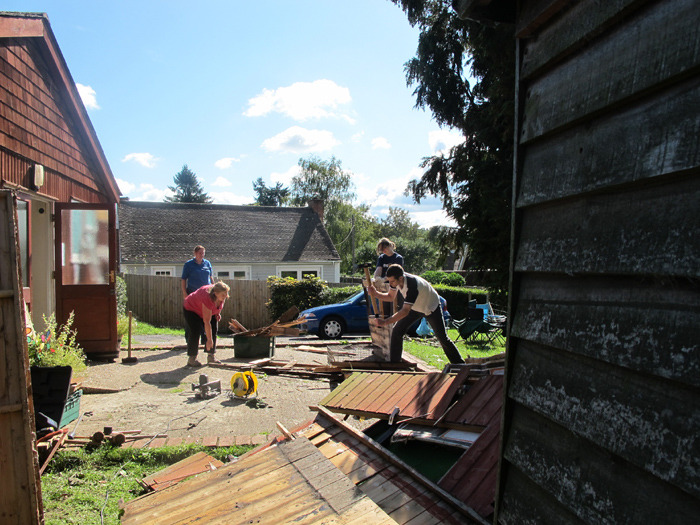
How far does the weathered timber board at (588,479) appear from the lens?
41.9 inches

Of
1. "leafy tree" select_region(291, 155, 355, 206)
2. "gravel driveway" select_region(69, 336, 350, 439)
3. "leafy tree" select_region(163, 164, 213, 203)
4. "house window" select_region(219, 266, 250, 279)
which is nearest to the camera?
"gravel driveway" select_region(69, 336, 350, 439)

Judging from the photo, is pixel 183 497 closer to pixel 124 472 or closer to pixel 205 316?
pixel 124 472

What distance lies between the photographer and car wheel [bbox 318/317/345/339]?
13891mm

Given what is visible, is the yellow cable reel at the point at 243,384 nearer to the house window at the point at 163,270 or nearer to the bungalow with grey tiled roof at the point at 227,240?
the bungalow with grey tiled roof at the point at 227,240

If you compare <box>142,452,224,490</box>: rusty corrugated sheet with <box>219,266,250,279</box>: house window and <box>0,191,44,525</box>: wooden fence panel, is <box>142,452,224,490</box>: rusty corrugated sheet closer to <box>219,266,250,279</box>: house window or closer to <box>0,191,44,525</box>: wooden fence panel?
<box>0,191,44,525</box>: wooden fence panel

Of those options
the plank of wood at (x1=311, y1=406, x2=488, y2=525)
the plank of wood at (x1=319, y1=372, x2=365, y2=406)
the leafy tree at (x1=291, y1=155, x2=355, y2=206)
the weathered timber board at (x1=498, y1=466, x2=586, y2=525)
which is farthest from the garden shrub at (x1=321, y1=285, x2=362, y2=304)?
the leafy tree at (x1=291, y1=155, x2=355, y2=206)

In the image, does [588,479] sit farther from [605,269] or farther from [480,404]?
[480,404]

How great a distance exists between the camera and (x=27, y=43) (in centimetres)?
703

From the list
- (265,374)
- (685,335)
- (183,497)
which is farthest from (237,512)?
(265,374)

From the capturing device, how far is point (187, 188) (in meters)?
67.8

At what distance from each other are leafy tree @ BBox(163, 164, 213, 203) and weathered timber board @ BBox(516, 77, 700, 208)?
227 ft

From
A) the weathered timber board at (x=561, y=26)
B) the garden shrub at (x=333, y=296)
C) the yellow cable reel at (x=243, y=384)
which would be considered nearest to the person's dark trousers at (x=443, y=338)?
the yellow cable reel at (x=243, y=384)

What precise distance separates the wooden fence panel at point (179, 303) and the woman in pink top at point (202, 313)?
951 cm

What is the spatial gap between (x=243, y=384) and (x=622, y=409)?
529 centimetres
